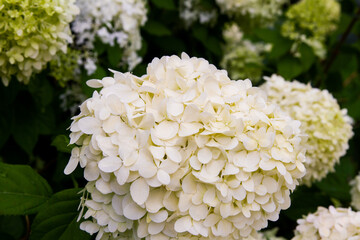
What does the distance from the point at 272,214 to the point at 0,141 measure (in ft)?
3.46

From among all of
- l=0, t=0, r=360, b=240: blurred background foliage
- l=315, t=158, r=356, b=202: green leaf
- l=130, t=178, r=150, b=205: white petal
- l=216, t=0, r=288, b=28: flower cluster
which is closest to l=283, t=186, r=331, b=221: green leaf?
l=0, t=0, r=360, b=240: blurred background foliage

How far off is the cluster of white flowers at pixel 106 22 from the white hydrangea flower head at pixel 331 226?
3.13ft

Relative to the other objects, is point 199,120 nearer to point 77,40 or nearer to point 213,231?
point 213,231

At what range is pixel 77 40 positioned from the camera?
5.81 ft

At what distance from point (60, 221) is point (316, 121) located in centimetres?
94

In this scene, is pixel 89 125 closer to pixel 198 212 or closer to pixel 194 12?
pixel 198 212

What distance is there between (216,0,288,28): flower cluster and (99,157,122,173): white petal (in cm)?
160

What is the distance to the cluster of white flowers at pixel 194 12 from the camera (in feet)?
7.72

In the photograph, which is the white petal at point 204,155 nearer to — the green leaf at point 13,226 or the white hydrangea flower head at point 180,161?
the white hydrangea flower head at point 180,161

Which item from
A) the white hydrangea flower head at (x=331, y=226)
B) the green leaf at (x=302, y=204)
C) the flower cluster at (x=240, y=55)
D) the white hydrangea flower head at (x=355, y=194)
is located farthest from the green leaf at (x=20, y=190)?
the flower cluster at (x=240, y=55)

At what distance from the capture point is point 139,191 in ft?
2.80

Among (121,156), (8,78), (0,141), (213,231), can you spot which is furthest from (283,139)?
(0,141)

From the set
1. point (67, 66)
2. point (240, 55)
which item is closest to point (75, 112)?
point (67, 66)

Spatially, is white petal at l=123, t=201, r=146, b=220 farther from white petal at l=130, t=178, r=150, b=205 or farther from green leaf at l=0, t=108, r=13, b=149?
green leaf at l=0, t=108, r=13, b=149
